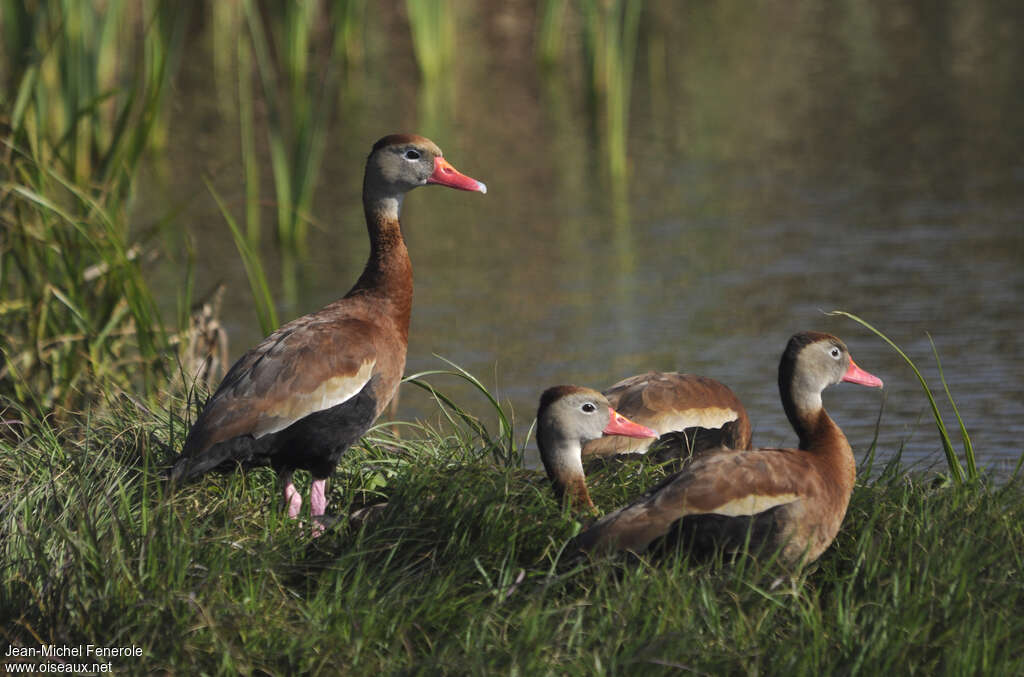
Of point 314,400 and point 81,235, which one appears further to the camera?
point 81,235

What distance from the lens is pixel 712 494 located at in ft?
13.9

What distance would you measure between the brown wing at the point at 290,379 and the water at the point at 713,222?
6.17ft

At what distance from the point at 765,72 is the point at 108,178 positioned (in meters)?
13.1

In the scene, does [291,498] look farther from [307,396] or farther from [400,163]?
[400,163]

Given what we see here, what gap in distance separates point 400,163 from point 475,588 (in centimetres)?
193

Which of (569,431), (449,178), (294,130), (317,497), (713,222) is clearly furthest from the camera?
(713,222)

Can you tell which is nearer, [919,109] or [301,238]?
[301,238]

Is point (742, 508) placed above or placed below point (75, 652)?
above

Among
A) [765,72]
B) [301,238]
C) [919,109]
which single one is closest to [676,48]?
[765,72]

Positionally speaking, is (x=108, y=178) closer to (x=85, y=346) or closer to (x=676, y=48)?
(x=85, y=346)

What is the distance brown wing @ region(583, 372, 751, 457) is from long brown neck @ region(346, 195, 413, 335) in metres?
0.83

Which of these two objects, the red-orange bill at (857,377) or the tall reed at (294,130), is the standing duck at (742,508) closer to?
the red-orange bill at (857,377)

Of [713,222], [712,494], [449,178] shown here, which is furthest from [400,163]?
[713,222]

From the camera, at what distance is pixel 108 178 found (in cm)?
689
